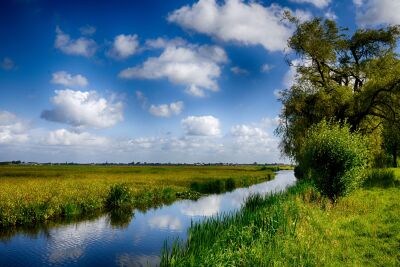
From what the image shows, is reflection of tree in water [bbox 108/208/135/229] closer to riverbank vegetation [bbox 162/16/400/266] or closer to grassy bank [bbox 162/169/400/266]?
riverbank vegetation [bbox 162/16/400/266]

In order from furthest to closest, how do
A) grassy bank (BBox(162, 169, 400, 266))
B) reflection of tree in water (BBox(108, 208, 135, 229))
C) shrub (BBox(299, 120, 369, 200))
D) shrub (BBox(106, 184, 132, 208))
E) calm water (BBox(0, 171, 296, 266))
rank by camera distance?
shrub (BBox(106, 184, 132, 208)) < reflection of tree in water (BBox(108, 208, 135, 229)) < shrub (BBox(299, 120, 369, 200)) < calm water (BBox(0, 171, 296, 266)) < grassy bank (BBox(162, 169, 400, 266))

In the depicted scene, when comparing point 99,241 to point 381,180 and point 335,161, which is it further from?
point 381,180

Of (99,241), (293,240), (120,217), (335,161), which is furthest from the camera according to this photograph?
(120,217)

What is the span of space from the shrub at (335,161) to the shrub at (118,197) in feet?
55.9

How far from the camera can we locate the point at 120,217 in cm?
2705

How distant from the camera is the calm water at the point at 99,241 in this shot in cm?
1616

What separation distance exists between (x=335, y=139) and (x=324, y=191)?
332 centimetres

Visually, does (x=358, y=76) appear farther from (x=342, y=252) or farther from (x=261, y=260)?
(x=261, y=260)

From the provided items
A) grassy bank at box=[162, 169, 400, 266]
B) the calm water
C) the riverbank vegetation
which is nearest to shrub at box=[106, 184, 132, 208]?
the calm water

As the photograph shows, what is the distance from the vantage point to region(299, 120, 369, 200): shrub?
21.9 metres

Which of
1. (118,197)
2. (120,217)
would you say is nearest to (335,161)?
(120,217)

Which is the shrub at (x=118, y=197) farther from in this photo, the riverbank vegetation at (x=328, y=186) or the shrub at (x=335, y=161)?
the shrub at (x=335, y=161)

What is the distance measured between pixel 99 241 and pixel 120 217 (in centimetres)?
738

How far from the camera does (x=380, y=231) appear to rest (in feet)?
52.2
